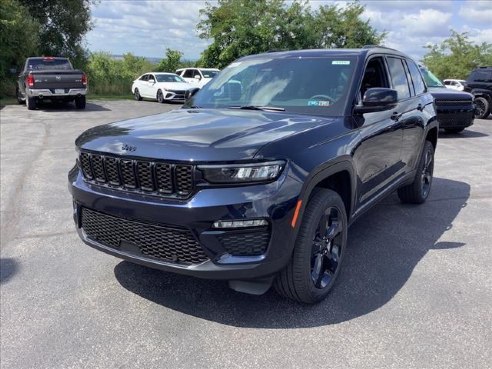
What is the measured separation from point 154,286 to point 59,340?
0.86m

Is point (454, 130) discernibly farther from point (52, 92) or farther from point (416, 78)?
point (52, 92)

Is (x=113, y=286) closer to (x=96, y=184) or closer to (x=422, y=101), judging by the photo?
(x=96, y=184)

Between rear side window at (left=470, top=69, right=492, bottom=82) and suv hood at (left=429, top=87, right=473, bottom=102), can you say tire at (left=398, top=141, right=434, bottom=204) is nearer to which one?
suv hood at (left=429, top=87, right=473, bottom=102)

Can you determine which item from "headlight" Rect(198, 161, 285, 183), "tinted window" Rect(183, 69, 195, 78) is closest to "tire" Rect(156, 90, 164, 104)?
"tinted window" Rect(183, 69, 195, 78)

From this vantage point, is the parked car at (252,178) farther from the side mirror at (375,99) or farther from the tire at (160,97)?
the tire at (160,97)

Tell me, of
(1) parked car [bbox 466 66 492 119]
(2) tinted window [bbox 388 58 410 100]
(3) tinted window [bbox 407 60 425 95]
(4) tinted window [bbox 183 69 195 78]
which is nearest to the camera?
(2) tinted window [bbox 388 58 410 100]

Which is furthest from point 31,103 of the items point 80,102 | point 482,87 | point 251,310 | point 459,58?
point 459,58

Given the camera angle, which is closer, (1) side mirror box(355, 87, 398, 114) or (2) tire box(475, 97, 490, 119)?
(1) side mirror box(355, 87, 398, 114)

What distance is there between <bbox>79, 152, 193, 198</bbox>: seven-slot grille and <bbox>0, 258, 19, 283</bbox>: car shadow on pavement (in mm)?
1316

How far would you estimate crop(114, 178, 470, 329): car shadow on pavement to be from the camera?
3.32 m

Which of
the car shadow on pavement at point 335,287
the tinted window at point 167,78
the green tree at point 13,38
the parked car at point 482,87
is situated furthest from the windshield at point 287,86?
the green tree at point 13,38

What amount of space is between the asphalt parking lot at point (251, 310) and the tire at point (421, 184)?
52 centimetres

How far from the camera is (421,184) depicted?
5.84m

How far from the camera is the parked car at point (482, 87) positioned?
16.6 meters
